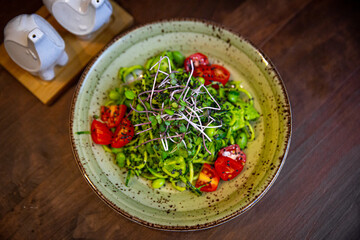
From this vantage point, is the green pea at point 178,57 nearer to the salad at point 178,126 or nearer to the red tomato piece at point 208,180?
the salad at point 178,126

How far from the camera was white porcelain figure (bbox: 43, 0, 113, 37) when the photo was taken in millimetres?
2117

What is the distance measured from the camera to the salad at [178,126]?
1.96 m

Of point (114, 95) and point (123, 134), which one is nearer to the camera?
point (123, 134)

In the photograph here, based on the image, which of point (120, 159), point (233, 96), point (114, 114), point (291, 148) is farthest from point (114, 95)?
point (291, 148)

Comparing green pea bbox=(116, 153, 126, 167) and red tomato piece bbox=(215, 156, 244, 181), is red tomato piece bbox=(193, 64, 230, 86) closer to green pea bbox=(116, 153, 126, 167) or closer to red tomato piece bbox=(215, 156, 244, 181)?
red tomato piece bbox=(215, 156, 244, 181)

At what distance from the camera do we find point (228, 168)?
2.00 m

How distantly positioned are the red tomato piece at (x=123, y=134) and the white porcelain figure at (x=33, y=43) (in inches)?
27.3

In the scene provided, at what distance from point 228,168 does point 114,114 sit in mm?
866

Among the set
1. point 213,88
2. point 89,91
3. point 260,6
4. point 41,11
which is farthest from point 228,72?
point 41,11

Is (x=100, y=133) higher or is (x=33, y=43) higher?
(x=33, y=43)

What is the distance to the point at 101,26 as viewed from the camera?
2418 mm

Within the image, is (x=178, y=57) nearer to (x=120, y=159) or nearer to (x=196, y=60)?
(x=196, y=60)

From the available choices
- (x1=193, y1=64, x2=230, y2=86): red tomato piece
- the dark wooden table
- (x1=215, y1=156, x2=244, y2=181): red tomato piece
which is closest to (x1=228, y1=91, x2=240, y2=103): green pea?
(x1=193, y1=64, x2=230, y2=86): red tomato piece

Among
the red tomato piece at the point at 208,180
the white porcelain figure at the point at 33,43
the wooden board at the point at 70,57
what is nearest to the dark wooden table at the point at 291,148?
the wooden board at the point at 70,57
